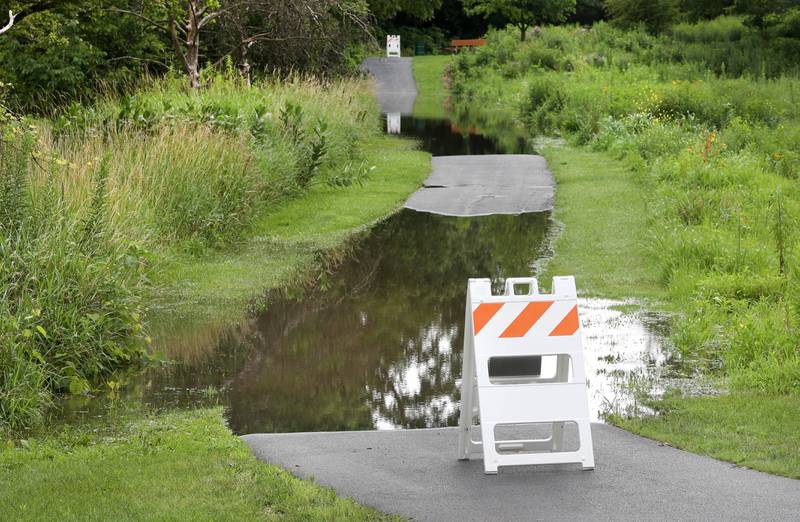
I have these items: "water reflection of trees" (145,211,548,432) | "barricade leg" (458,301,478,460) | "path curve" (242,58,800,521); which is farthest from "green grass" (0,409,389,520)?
"barricade leg" (458,301,478,460)

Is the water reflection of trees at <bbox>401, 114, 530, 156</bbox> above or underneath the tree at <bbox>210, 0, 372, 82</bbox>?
underneath

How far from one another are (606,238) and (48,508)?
10.7m

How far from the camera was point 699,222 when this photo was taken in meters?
15.0

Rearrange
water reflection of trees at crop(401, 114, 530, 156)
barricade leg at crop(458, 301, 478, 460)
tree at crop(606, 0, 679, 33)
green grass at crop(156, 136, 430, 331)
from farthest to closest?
tree at crop(606, 0, 679, 33)
water reflection of trees at crop(401, 114, 530, 156)
green grass at crop(156, 136, 430, 331)
barricade leg at crop(458, 301, 478, 460)

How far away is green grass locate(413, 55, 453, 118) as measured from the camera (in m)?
42.2

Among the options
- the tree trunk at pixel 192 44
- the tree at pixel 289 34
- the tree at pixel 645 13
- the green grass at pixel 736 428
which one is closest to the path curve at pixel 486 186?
the tree trunk at pixel 192 44

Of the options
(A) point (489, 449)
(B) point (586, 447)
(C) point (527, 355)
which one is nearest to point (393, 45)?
(C) point (527, 355)

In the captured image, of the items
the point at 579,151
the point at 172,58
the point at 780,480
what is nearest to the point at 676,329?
the point at 780,480

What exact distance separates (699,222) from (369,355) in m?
6.29

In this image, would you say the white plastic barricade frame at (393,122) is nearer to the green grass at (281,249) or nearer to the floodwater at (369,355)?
the green grass at (281,249)

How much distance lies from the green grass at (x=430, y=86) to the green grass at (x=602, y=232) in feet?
58.7

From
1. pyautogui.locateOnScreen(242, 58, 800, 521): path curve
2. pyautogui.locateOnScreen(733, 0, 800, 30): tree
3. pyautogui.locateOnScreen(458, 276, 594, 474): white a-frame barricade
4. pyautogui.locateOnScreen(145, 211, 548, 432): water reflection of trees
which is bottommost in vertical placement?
pyautogui.locateOnScreen(145, 211, 548, 432): water reflection of trees

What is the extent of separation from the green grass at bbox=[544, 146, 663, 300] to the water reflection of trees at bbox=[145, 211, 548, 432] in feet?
1.93

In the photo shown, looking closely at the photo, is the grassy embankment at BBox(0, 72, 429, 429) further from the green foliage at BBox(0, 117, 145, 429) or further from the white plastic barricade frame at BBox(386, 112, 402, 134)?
the white plastic barricade frame at BBox(386, 112, 402, 134)
